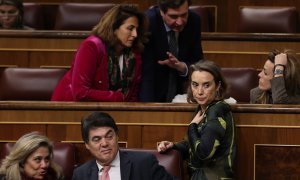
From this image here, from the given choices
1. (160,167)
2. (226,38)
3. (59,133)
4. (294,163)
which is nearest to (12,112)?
(59,133)

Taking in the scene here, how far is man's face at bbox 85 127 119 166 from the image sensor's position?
1502mm

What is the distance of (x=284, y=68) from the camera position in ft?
6.00

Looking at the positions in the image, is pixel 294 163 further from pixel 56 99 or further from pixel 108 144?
pixel 56 99

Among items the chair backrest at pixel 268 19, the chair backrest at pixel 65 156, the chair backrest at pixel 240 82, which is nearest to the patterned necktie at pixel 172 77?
the chair backrest at pixel 240 82

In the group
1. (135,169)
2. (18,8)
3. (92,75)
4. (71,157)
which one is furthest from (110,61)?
(18,8)

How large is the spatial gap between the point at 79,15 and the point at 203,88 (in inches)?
40.8

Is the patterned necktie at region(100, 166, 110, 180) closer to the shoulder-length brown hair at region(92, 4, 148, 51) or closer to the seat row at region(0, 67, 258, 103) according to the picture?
the shoulder-length brown hair at region(92, 4, 148, 51)

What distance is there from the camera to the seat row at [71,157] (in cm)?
159

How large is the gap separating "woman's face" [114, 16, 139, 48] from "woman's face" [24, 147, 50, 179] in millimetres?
368

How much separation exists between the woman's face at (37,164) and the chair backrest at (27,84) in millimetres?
493

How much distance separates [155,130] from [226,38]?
72 cm

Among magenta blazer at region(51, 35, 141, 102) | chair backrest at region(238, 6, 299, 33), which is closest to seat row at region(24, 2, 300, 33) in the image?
chair backrest at region(238, 6, 299, 33)

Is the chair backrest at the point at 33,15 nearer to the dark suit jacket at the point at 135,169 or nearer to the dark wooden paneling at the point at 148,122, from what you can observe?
the dark wooden paneling at the point at 148,122

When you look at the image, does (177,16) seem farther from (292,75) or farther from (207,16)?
(207,16)
